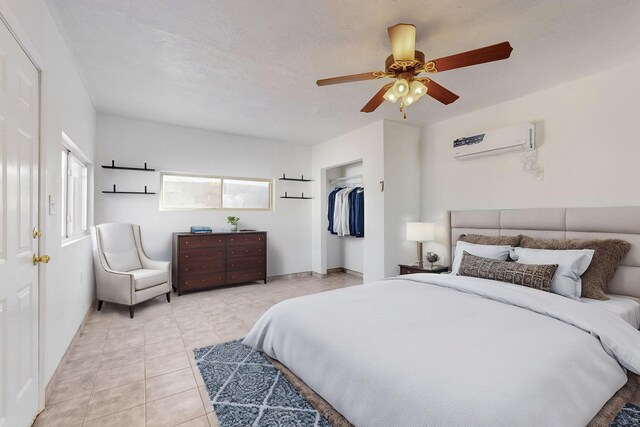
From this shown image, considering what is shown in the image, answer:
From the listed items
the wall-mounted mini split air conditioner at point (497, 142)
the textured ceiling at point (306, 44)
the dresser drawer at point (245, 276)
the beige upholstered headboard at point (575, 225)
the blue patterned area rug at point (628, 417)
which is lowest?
the blue patterned area rug at point (628, 417)

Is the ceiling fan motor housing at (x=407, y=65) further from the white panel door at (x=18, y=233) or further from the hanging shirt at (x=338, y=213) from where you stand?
the hanging shirt at (x=338, y=213)

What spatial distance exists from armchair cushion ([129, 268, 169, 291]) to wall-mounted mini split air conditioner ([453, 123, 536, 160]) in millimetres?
4062

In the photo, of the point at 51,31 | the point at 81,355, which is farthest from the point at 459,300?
the point at 51,31

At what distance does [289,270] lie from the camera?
18.4 ft

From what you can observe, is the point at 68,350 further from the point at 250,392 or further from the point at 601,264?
the point at 601,264

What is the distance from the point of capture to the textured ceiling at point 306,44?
194 cm

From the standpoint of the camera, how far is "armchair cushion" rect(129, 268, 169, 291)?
3.47m

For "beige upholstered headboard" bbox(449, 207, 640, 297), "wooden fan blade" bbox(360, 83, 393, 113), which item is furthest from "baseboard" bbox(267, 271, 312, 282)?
"wooden fan blade" bbox(360, 83, 393, 113)

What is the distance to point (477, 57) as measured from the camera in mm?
1777

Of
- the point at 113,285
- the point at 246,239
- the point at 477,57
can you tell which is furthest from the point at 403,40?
the point at 113,285

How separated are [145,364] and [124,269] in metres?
1.88

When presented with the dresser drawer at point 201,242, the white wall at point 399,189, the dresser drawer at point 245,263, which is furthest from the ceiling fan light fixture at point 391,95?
the dresser drawer at point 245,263

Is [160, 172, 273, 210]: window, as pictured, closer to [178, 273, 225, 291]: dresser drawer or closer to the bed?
[178, 273, 225, 291]: dresser drawer

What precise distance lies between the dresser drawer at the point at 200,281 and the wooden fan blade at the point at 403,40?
383 cm
